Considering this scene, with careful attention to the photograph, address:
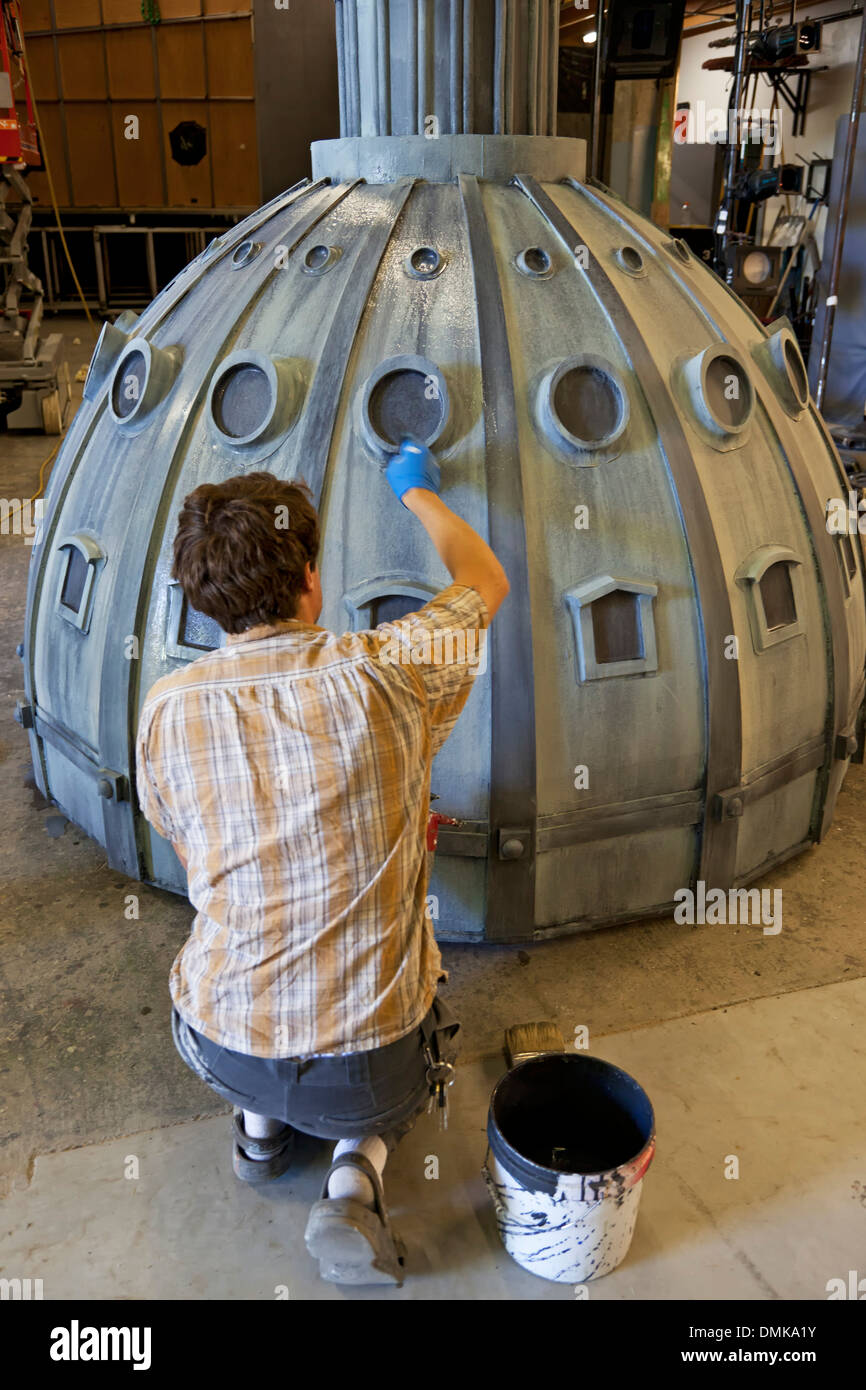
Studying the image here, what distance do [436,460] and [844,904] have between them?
2759 mm

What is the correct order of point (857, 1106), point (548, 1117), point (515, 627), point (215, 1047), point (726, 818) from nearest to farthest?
point (215, 1047) → point (548, 1117) → point (857, 1106) → point (515, 627) → point (726, 818)

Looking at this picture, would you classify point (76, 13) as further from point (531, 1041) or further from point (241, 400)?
point (531, 1041)

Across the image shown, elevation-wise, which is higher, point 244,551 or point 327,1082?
point 244,551

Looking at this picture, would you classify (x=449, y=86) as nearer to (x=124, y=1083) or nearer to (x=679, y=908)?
(x=679, y=908)

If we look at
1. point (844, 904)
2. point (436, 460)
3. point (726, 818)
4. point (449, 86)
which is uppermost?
point (449, 86)

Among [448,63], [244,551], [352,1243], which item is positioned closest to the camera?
[244,551]

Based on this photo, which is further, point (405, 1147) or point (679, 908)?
point (679, 908)

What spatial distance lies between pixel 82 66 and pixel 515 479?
69.2 feet

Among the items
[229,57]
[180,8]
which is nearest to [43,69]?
[180,8]

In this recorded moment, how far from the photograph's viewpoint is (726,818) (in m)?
4.56

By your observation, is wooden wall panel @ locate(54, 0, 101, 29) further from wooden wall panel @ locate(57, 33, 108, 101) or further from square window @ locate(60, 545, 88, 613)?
square window @ locate(60, 545, 88, 613)

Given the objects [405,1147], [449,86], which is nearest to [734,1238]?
[405,1147]

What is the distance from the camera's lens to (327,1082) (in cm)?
292

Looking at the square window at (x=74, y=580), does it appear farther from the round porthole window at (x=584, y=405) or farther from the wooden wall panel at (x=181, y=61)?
the wooden wall panel at (x=181, y=61)
